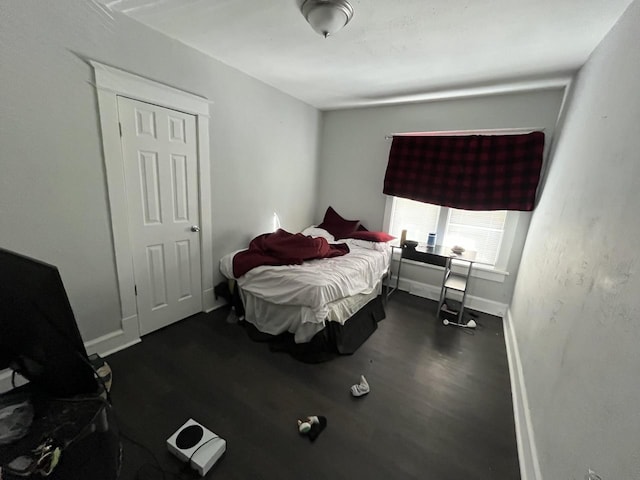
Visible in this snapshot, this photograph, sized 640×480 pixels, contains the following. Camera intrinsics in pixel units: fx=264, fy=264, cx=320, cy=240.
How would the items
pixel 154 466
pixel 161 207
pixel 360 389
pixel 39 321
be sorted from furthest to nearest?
pixel 161 207, pixel 360 389, pixel 154 466, pixel 39 321

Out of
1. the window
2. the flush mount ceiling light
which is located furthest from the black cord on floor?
the window

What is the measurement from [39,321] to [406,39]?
2452 millimetres

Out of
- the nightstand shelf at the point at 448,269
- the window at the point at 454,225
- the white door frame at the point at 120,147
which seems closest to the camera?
the white door frame at the point at 120,147

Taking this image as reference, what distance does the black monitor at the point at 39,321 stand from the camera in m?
0.68

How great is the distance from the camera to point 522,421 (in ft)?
5.32

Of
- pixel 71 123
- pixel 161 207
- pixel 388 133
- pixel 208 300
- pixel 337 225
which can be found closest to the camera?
pixel 71 123

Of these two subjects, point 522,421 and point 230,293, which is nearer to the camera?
point 522,421

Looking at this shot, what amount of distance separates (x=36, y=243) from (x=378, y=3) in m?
2.55

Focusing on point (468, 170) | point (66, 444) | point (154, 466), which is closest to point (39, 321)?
point (66, 444)

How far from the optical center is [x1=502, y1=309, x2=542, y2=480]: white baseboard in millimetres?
1357

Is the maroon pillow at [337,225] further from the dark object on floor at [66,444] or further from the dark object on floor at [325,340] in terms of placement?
the dark object on floor at [66,444]

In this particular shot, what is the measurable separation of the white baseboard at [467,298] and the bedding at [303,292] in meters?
1.06

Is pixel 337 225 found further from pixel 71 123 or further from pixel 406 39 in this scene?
pixel 71 123

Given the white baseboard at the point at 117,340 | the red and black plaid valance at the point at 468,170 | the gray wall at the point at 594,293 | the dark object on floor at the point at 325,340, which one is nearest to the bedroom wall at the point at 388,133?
the red and black plaid valance at the point at 468,170
